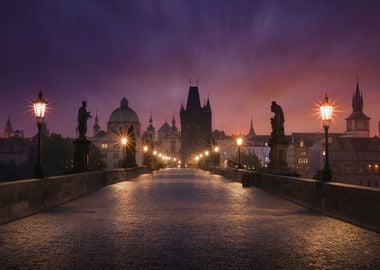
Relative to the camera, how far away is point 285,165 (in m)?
30.0

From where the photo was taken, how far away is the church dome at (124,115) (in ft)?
622

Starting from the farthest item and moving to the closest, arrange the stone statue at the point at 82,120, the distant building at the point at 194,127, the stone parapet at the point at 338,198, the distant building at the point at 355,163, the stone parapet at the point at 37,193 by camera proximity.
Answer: the distant building at the point at 194,127 → the distant building at the point at 355,163 → the stone statue at the point at 82,120 → the stone parapet at the point at 37,193 → the stone parapet at the point at 338,198

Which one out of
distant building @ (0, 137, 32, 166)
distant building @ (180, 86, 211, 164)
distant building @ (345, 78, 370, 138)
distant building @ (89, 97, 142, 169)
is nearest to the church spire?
distant building @ (345, 78, 370, 138)

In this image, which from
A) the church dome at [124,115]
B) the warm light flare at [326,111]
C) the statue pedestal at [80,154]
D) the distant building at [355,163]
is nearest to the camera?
the warm light flare at [326,111]

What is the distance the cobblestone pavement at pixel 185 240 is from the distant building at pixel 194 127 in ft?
547

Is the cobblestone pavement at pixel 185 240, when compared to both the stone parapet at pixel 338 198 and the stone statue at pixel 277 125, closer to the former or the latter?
the stone parapet at pixel 338 198

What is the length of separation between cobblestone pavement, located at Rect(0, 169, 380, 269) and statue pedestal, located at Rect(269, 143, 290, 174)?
13339 millimetres

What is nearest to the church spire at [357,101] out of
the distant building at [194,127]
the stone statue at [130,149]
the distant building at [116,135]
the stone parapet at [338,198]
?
the distant building at [194,127]

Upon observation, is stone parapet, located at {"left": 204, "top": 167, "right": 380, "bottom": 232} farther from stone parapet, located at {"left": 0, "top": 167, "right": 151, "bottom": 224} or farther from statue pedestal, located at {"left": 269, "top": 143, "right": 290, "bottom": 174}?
stone parapet, located at {"left": 0, "top": 167, "right": 151, "bottom": 224}

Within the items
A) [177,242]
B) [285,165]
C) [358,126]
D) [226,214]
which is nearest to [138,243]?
[177,242]

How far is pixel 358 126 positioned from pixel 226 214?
182808mm

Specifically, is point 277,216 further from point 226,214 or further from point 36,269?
point 36,269

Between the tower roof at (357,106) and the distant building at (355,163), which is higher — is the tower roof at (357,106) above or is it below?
above

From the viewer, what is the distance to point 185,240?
1062 cm
